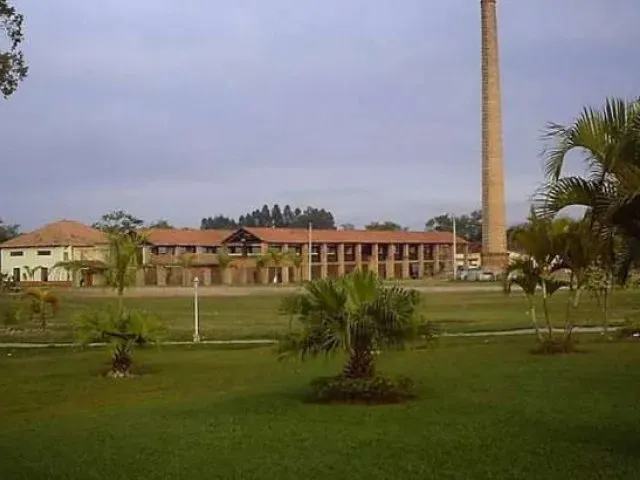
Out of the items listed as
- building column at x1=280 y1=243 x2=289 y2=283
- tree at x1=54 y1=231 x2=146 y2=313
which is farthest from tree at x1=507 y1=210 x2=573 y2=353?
building column at x1=280 y1=243 x2=289 y2=283

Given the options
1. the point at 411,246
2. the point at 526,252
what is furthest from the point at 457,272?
the point at 526,252

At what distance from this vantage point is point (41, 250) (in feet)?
325

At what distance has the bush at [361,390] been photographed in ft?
46.3

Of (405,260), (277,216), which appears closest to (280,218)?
(277,216)

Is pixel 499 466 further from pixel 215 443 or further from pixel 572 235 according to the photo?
pixel 572 235

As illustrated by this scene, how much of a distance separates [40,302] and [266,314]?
12.5m

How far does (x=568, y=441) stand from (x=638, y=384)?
18.3ft

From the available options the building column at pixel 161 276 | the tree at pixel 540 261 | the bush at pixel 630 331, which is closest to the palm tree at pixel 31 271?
the building column at pixel 161 276

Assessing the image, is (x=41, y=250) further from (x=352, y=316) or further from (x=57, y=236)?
(x=352, y=316)

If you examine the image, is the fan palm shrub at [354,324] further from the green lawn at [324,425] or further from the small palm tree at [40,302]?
the small palm tree at [40,302]

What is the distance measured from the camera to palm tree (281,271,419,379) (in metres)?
13.9

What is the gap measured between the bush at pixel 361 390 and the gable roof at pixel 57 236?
82.9 meters

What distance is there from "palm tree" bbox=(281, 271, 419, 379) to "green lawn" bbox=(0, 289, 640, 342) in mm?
11901

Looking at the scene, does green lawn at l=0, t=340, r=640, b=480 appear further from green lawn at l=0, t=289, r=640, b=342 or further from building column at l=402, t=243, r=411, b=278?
building column at l=402, t=243, r=411, b=278
